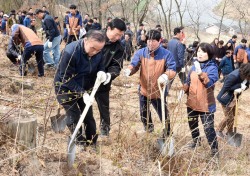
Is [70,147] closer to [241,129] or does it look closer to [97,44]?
[97,44]

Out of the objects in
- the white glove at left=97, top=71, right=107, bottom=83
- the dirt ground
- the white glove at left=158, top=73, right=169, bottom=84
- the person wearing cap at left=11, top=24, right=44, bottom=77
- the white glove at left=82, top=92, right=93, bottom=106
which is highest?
the person wearing cap at left=11, top=24, right=44, bottom=77

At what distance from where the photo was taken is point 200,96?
158 inches

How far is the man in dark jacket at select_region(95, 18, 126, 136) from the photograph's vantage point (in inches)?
159

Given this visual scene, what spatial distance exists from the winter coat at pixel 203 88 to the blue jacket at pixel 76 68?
119 cm

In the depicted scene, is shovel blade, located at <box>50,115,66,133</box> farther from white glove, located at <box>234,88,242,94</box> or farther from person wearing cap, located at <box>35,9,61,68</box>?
person wearing cap, located at <box>35,9,61,68</box>

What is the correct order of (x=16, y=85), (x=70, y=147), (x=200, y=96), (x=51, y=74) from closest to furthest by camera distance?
(x=70, y=147) → (x=200, y=96) → (x=16, y=85) → (x=51, y=74)

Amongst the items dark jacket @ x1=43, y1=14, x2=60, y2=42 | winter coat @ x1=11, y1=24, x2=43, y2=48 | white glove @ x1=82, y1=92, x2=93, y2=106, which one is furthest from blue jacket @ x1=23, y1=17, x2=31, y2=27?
white glove @ x1=82, y1=92, x2=93, y2=106

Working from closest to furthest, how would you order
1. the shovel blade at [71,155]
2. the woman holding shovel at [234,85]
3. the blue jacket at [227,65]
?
1. the shovel blade at [71,155]
2. the woman holding shovel at [234,85]
3. the blue jacket at [227,65]

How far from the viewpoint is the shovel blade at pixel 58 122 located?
4.02 metres

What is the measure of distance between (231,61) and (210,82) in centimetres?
669

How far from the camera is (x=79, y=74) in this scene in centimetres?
358

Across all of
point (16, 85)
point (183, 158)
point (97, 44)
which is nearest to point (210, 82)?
point (183, 158)

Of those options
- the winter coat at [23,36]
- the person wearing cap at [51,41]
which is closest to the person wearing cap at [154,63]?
the winter coat at [23,36]

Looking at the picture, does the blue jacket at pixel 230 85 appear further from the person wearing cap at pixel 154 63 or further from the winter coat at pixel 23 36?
the winter coat at pixel 23 36
